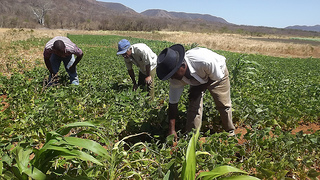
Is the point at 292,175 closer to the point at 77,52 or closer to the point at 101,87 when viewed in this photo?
the point at 101,87

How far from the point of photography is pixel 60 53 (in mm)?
4379

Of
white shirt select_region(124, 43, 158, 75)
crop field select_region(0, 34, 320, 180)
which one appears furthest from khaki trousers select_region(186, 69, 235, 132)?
white shirt select_region(124, 43, 158, 75)

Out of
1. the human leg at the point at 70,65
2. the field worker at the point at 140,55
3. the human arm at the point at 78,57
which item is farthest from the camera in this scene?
the human leg at the point at 70,65

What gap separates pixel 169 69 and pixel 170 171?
1.08 metres

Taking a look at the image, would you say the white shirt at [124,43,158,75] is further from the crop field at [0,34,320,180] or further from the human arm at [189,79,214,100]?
the human arm at [189,79,214,100]

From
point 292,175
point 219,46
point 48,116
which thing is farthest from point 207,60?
point 219,46

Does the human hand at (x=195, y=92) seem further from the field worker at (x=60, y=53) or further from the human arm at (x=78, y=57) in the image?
the human arm at (x=78, y=57)

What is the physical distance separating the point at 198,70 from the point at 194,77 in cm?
11

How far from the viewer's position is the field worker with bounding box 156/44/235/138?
7.73 feet

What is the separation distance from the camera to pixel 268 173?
77.3 inches

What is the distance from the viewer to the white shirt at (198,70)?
8.55 ft

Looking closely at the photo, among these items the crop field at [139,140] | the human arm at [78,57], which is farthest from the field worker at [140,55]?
the human arm at [78,57]

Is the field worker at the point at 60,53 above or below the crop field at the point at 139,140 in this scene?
above

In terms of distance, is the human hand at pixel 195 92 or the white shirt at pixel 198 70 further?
the human hand at pixel 195 92
